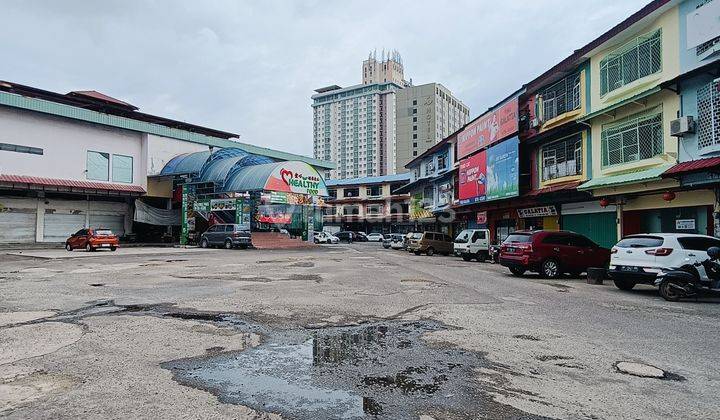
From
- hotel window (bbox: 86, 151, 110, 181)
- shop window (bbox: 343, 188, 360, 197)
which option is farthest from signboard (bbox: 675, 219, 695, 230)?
shop window (bbox: 343, 188, 360, 197)

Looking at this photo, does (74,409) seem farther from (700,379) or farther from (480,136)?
(480,136)

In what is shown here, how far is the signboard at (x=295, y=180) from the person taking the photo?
36.9 metres

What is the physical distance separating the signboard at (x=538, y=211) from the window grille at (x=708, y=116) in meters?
10.1

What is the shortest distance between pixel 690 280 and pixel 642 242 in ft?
4.73

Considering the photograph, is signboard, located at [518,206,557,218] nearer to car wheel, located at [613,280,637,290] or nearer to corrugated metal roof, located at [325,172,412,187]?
car wheel, located at [613,280,637,290]

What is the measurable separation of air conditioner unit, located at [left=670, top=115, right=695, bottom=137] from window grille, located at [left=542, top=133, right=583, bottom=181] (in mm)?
6677

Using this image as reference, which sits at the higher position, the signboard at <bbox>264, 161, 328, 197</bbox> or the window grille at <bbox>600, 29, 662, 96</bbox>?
the window grille at <bbox>600, 29, 662, 96</bbox>

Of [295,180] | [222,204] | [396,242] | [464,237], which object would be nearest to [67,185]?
[222,204]

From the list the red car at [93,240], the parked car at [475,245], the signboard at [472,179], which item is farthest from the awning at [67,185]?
the parked car at [475,245]

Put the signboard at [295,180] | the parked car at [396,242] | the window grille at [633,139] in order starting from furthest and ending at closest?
the parked car at [396,242]
the signboard at [295,180]
the window grille at [633,139]

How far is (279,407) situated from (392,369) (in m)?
1.62

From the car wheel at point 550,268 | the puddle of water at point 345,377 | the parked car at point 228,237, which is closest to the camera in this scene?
the puddle of water at point 345,377

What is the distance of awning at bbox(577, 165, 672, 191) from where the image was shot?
16614 mm

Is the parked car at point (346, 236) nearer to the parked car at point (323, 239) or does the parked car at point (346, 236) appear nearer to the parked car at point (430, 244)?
the parked car at point (323, 239)
